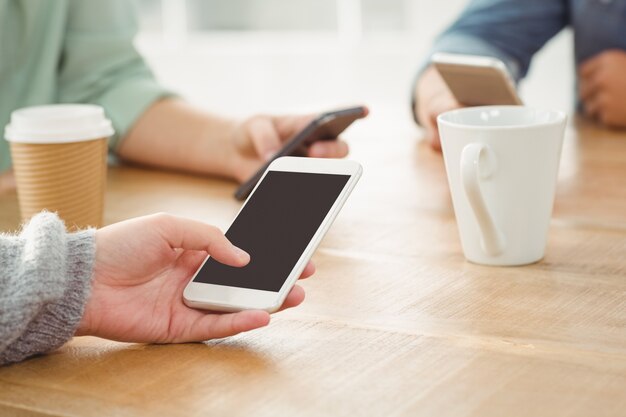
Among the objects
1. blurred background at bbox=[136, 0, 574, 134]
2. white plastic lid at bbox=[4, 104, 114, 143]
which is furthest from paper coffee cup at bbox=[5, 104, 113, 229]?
blurred background at bbox=[136, 0, 574, 134]

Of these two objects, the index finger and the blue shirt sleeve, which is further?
the blue shirt sleeve

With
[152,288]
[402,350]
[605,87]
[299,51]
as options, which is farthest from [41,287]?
[299,51]

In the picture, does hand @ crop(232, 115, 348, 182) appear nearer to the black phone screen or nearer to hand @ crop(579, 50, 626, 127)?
the black phone screen

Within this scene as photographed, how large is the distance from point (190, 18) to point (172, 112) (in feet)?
9.86

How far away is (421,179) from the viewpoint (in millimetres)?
1160

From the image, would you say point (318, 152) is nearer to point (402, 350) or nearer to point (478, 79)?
point (478, 79)

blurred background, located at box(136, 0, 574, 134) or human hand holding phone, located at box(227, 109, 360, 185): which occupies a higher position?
human hand holding phone, located at box(227, 109, 360, 185)

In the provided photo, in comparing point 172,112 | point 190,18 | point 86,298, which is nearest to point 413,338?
point 86,298

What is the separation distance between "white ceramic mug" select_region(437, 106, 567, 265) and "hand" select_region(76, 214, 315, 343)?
0.18 m

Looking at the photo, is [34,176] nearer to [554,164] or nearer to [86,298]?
[86,298]

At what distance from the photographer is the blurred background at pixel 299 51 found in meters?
3.42

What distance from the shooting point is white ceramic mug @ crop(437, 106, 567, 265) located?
2.56 ft

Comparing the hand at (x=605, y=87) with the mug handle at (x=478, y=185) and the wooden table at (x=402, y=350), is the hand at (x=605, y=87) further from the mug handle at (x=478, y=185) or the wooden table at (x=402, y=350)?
the mug handle at (x=478, y=185)

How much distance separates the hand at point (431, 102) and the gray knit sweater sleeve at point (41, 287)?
0.71m
